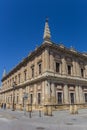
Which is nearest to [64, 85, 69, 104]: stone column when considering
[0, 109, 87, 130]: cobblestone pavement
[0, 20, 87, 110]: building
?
[0, 20, 87, 110]: building

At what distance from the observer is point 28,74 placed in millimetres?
32688

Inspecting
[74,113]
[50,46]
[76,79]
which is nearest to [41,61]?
[50,46]

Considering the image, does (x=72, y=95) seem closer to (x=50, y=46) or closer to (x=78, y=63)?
(x=78, y=63)

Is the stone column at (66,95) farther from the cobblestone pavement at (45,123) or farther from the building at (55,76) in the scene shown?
the cobblestone pavement at (45,123)

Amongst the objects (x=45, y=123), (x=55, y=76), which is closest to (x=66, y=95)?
(x=55, y=76)

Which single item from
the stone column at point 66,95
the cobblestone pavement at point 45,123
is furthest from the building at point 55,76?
the cobblestone pavement at point 45,123

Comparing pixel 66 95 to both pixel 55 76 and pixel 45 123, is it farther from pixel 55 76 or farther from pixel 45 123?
pixel 45 123

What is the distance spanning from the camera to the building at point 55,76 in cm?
2533

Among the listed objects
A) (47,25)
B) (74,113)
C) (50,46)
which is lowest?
(74,113)

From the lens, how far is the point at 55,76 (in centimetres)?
2575

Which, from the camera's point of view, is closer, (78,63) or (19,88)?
(78,63)

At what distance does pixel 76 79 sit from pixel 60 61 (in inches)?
184

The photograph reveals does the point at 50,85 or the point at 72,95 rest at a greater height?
the point at 50,85

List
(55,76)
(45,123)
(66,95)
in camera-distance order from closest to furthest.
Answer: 1. (45,123)
2. (55,76)
3. (66,95)
